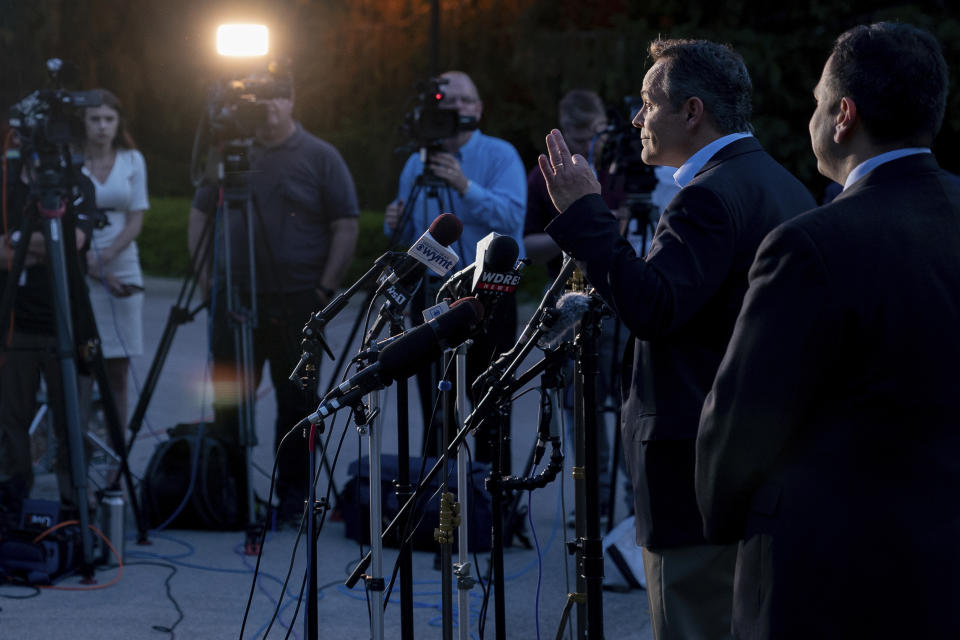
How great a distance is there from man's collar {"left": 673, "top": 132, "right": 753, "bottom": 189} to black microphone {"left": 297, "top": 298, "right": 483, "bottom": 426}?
1.79ft

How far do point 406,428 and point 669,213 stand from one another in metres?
0.84

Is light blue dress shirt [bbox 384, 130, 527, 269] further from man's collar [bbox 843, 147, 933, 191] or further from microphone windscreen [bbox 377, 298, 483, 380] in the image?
man's collar [bbox 843, 147, 933, 191]

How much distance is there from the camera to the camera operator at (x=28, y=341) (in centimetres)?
496

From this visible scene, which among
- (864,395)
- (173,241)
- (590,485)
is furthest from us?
(173,241)

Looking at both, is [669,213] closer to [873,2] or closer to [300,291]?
[300,291]

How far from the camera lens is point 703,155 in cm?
242

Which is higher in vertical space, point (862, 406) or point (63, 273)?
point (862, 406)

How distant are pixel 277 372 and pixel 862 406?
404 cm

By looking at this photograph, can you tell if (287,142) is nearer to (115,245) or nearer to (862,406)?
(115,245)

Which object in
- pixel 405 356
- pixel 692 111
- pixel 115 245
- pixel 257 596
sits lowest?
pixel 257 596

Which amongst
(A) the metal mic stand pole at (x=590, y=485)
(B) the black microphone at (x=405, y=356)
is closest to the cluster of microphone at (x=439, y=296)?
(B) the black microphone at (x=405, y=356)

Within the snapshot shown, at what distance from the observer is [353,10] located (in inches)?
669

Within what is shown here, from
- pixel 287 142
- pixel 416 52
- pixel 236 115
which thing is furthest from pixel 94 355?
pixel 416 52

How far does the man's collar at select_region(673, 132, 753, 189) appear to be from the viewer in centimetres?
241
